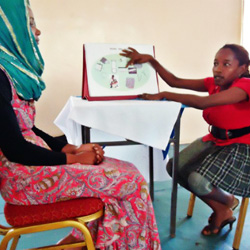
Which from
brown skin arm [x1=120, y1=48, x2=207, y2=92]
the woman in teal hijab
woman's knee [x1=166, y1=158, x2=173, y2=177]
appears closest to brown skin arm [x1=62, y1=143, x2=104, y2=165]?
the woman in teal hijab

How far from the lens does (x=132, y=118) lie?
1.26 metres

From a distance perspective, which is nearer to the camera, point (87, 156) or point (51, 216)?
point (51, 216)

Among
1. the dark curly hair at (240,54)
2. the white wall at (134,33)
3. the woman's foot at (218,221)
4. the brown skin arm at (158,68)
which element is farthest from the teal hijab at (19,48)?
the white wall at (134,33)

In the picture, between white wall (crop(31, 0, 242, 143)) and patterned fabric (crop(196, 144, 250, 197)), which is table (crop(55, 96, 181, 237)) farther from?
white wall (crop(31, 0, 242, 143))

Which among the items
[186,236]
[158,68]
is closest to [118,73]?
[158,68]

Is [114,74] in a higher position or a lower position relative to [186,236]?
higher

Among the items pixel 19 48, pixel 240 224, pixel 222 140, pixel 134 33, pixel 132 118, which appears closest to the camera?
pixel 19 48

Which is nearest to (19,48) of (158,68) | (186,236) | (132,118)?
(132,118)

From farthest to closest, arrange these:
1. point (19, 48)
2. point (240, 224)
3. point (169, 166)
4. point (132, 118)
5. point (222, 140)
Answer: point (169, 166), point (222, 140), point (240, 224), point (132, 118), point (19, 48)

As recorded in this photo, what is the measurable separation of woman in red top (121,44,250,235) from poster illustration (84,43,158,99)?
46mm

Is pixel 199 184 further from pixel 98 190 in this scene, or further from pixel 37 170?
pixel 37 170

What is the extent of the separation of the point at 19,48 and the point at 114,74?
61 cm

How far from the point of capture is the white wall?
9.44 ft


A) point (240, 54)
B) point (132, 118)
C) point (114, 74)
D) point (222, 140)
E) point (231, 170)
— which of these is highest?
point (240, 54)
